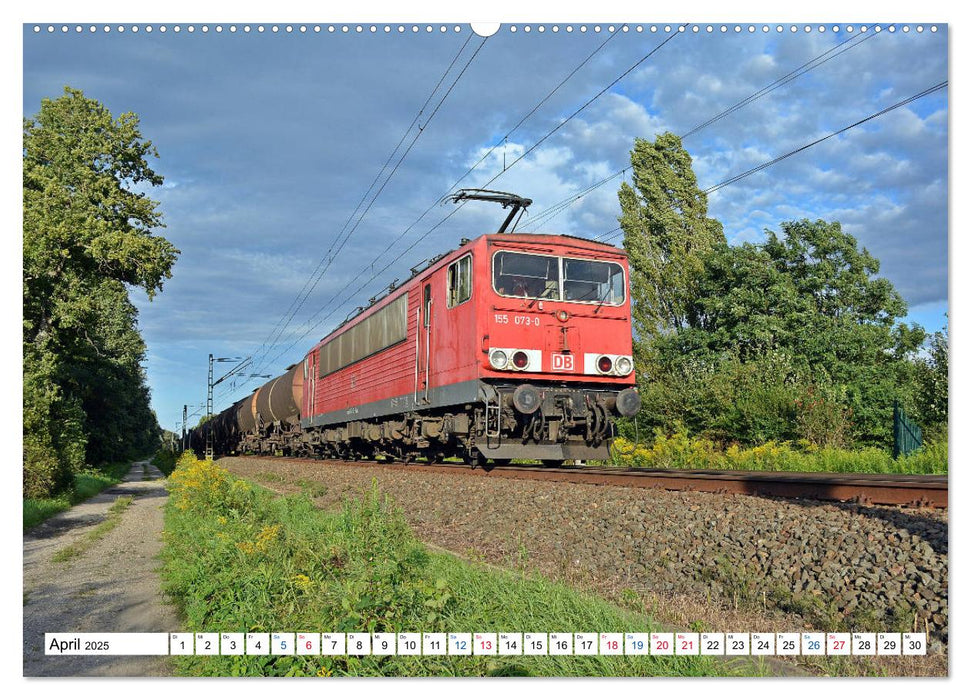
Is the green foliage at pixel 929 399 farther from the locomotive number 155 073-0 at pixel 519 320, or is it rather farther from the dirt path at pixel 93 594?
the dirt path at pixel 93 594

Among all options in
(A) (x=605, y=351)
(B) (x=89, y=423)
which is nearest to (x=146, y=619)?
(A) (x=605, y=351)

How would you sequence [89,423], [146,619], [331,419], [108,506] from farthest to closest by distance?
[89,423], [331,419], [108,506], [146,619]

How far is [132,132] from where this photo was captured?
49.4 feet

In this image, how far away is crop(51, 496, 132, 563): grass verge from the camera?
396 inches

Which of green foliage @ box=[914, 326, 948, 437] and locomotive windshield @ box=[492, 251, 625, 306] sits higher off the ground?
locomotive windshield @ box=[492, 251, 625, 306]

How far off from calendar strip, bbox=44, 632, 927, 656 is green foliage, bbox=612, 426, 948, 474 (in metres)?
8.31

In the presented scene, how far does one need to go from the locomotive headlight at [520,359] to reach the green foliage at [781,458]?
491cm

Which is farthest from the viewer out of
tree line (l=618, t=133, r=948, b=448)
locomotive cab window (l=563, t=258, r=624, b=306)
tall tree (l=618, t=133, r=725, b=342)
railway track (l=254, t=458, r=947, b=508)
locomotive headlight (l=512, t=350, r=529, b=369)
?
tall tree (l=618, t=133, r=725, b=342)

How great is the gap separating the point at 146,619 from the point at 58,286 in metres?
11.0

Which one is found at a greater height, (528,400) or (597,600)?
(528,400)

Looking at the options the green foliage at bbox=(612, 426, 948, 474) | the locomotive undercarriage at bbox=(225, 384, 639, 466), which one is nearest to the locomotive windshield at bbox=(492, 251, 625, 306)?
the locomotive undercarriage at bbox=(225, 384, 639, 466)

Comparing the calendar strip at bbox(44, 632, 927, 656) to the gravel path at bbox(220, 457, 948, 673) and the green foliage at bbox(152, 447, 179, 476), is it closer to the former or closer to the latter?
the gravel path at bbox(220, 457, 948, 673)
